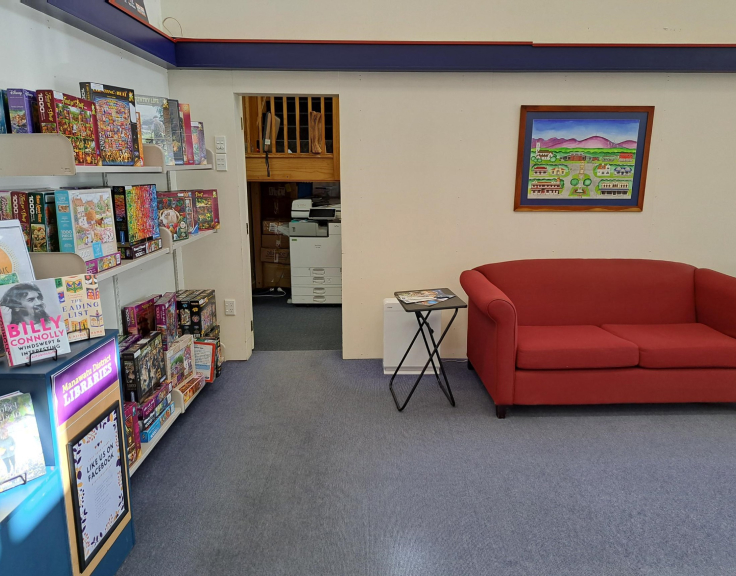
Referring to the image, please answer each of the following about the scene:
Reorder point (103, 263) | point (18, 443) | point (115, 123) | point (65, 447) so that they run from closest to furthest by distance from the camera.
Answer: point (18, 443), point (65, 447), point (103, 263), point (115, 123)

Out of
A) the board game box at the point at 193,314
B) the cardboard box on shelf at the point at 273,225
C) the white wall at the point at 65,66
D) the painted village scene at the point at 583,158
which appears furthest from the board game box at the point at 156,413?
the cardboard box on shelf at the point at 273,225

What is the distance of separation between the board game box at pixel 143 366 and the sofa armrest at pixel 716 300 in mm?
3604

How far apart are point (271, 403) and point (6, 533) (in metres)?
2.10

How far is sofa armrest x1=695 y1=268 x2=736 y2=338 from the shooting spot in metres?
3.52

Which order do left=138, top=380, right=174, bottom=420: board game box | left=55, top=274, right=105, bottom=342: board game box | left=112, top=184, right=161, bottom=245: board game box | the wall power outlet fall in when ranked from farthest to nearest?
1. the wall power outlet
2. left=138, top=380, right=174, bottom=420: board game box
3. left=112, top=184, right=161, bottom=245: board game box
4. left=55, top=274, right=105, bottom=342: board game box

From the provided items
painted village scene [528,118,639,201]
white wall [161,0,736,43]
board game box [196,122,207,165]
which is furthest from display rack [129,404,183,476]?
painted village scene [528,118,639,201]

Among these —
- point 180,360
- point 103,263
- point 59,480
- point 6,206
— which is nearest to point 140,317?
point 180,360

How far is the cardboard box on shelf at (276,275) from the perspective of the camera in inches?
253

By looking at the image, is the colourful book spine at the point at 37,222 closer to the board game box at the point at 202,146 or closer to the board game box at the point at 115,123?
the board game box at the point at 115,123

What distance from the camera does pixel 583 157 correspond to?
405 centimetres

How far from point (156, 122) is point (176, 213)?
52 centimetres

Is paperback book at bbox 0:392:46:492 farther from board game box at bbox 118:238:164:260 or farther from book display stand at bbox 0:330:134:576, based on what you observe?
board game box at bbox 118:238:164:260

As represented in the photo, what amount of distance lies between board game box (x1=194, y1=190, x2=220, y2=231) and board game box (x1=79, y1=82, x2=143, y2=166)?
1024 millimetres

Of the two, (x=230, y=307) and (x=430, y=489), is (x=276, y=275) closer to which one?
(x=230, y=307)
